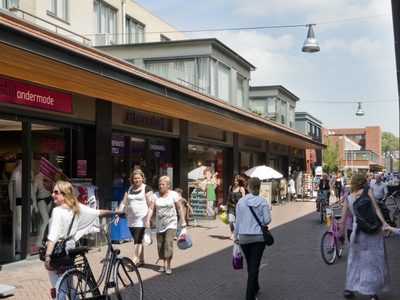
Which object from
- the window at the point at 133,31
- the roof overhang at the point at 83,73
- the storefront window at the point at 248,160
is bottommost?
the storefront window at the point at 248,160

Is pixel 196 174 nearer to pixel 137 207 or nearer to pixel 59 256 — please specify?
pixel 137 207

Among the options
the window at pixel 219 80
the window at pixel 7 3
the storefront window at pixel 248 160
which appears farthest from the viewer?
the storefront window at pixel 248 160

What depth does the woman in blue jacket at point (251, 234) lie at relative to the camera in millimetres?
7234

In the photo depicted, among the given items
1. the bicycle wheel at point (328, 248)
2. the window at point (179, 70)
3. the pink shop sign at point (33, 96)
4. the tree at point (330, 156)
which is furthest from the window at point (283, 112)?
the tree at point (330, 156)

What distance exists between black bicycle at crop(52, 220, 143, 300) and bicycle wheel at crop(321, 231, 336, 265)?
4.99 metres

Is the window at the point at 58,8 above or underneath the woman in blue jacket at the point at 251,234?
above

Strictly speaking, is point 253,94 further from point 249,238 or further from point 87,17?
point 249,238

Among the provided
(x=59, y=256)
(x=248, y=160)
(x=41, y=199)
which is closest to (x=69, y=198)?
(x=59, y=256)

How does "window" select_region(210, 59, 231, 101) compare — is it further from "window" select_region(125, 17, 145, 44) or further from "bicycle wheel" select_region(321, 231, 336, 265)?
"bicycle wheel" select_region(321, 231, 336, 265)

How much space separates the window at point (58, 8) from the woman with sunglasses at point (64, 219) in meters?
17.4

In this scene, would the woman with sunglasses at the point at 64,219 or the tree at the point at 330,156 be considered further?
the tree at the point at 330,156

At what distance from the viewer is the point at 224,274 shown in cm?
959

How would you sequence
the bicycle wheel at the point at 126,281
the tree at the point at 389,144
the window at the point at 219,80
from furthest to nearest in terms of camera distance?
the tree at the point at 389,144
the window at the point at 219,80
the bicycle wheel at the point at 126,281

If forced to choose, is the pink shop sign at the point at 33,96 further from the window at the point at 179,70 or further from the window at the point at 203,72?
the window at the point at 203,72
